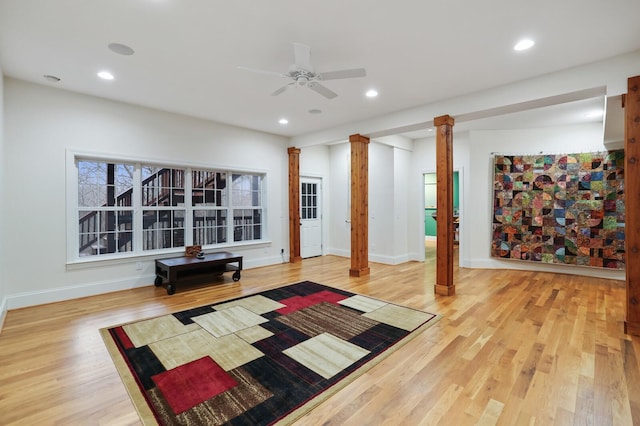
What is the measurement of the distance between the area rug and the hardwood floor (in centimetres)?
13

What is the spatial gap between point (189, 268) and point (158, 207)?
135 centimetres

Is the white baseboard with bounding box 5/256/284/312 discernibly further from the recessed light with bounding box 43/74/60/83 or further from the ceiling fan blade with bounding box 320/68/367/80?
the ceiling fan blade with bounding box 320/68/367/80

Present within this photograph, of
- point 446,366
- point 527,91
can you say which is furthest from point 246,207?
point 527,91

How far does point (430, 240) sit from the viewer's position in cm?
1067

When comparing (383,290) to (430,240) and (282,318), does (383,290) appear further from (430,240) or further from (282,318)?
(430,240)

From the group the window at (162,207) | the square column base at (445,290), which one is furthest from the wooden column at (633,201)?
the window at (162,207)

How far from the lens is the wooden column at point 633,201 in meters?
2.98

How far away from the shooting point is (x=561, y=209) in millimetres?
5609

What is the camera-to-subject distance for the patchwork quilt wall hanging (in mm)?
5242

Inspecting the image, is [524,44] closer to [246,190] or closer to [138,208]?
[246,190]

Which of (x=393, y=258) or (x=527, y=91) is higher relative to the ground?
(x=527, y=91)

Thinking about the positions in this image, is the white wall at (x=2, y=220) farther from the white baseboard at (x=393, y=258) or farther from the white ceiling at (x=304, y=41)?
the white baseboard at (x=393, y=258)

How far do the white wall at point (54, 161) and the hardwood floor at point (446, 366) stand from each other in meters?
0.35

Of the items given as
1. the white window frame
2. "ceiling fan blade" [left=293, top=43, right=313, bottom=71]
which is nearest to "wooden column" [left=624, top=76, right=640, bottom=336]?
"ceiling fan blade" [left=293, top=43, right=313, bottom=71]
